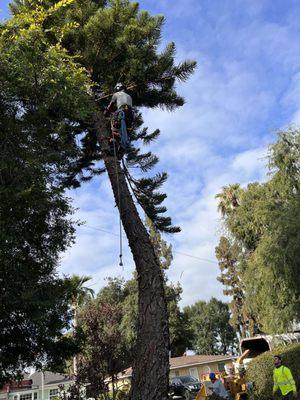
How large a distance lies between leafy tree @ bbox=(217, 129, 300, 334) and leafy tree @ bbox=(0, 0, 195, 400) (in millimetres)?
3779

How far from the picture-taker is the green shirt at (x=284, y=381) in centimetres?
928

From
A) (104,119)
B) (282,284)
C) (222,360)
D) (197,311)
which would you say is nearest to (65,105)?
(104,119)

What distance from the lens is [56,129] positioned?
845 centimetres

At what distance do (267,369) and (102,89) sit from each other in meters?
11.2

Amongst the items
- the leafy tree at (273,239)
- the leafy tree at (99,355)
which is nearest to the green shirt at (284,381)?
the leafy tree at (273,239)

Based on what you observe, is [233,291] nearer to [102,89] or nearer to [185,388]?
[185,388]

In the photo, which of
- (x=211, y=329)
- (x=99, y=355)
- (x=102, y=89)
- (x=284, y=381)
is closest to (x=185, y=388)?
(x=99, y=355)

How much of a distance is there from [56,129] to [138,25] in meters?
4.06

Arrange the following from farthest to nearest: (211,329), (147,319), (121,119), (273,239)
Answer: (211,329), (273,239), (121,119), (147,319)

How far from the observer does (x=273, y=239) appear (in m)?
13.3

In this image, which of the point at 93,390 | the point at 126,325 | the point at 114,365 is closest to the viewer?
the point at 93,390

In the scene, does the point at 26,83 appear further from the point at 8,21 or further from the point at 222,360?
the point at 222,360

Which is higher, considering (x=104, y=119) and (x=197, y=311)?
(x=197, y=311)

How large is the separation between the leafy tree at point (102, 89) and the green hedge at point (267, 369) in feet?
21.6
